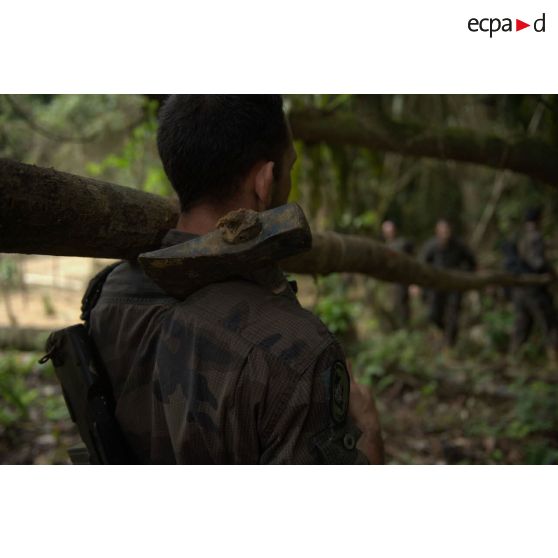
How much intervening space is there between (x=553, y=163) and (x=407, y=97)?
9.24 feet

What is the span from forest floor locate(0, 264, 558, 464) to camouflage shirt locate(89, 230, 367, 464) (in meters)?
2.12

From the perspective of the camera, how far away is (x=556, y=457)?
14.3 feet

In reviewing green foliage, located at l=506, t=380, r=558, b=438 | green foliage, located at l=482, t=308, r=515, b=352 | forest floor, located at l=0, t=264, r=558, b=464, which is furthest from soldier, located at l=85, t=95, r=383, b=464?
green foliage, located at l=482, t=308, r=515, b=352

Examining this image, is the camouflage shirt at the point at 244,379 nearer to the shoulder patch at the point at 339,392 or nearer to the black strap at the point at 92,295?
the shoulder patch at the point at 339,392

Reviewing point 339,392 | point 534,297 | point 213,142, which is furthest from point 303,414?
point 534,297

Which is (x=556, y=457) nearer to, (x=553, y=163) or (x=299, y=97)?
(x=553, y=163)

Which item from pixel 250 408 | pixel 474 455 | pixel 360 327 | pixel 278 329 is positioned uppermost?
pixel 278 329

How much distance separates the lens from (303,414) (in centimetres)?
125

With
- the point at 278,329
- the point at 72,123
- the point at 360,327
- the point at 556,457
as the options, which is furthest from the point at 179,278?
the point at 72,123

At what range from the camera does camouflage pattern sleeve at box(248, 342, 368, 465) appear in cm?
125

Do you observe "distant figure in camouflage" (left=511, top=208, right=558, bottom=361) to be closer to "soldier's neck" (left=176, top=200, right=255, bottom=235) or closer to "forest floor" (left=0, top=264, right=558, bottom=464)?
"forest floor" (left=0, top=264, right=558, bottom=464)

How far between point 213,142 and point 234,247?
0.91 feet

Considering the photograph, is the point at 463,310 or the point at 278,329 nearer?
the point at 278,329
